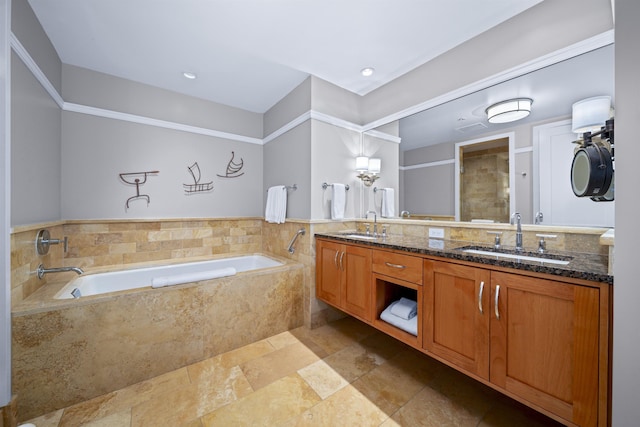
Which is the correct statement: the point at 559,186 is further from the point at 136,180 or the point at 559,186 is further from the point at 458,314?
the point at 136,180

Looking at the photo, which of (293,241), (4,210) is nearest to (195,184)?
(293,241)

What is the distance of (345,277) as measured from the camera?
2.09 metres

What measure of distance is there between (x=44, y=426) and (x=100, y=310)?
587mm

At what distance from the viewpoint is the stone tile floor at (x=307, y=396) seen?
52.7 inches

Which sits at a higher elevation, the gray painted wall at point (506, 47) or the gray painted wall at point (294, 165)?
the gray painted wall at point (506, 47)

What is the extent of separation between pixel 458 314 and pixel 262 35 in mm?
2410

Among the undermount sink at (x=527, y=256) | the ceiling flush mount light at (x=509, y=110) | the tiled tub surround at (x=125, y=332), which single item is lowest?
the tiled tub surround at (x=125, y=332)

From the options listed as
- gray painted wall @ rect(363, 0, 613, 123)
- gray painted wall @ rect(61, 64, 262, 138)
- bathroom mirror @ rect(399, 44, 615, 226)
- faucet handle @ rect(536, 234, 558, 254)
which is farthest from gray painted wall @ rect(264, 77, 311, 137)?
faucet handle @ rect(536, 234, 558, 254)

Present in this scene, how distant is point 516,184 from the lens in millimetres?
1646

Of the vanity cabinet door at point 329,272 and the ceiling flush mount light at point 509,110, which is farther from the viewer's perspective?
the vanity cabinet door at point 329,272

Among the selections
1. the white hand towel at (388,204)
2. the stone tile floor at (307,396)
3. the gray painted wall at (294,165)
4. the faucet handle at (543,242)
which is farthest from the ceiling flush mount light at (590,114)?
the gray painted wall at (294,165)

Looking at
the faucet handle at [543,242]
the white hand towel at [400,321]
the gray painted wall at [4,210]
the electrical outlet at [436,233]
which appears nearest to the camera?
the gray painted wall at [4,210]

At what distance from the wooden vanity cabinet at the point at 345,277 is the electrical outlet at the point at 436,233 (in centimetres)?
65

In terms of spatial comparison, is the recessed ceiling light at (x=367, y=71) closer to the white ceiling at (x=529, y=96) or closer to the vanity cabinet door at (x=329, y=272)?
the white ceiling at (x=529, y=96)
